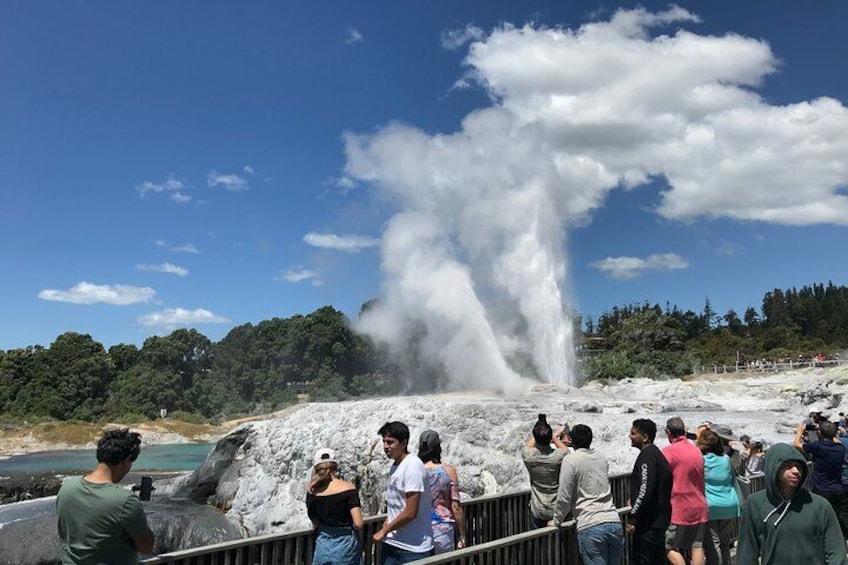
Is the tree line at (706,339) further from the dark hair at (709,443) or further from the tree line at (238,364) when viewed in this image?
the dark hair at (709,443)

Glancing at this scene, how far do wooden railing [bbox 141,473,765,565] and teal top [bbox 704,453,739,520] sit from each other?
→ 2.52 feet

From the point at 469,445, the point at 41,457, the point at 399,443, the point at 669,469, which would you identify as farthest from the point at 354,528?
the point at 41,457

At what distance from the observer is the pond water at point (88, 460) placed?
43.0 meters

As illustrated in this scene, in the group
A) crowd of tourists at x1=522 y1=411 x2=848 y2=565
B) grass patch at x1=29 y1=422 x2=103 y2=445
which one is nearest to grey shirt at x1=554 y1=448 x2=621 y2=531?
crowd of tourists at x1=522 y1=411 x2=848 y2=565

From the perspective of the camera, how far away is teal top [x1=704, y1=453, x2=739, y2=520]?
18.7 feet

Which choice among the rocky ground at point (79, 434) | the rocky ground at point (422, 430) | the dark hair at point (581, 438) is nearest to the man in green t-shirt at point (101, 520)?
the dark hair at point (581, 438)

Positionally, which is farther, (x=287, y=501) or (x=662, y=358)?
(x=662, y=358)

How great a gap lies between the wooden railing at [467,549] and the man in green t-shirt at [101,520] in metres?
1.16

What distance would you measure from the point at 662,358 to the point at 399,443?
62.6 meters

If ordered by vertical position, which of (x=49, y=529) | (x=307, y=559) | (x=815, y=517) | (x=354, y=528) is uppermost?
(x=815, y=517)

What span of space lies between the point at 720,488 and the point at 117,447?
4908mm

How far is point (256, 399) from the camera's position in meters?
83.8

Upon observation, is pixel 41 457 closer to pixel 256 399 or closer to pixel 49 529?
pixel 256 399

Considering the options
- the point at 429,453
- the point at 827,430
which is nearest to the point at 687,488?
the point at 429,453
